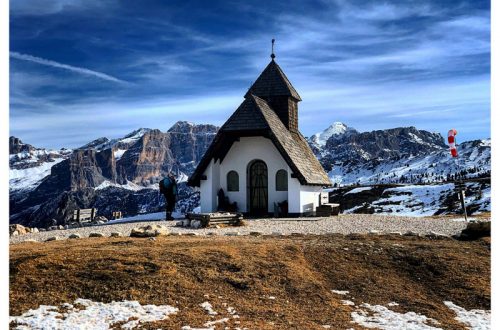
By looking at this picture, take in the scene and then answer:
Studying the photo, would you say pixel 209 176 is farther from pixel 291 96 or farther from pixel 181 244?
pixel 181 244

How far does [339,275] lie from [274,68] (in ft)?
77.9

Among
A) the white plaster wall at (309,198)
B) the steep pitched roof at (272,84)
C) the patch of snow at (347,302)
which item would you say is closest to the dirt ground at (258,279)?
the patch of snow at (347,302)

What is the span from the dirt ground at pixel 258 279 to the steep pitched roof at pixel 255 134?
12.7m

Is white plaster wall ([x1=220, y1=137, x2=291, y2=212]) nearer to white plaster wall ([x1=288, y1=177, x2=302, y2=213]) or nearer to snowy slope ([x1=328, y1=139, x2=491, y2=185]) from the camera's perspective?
white plaster wall ([x1=288, y1=177, x2=302, y2=213])

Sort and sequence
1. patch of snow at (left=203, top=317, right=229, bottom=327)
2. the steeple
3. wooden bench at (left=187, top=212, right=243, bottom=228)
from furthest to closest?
Answer: the steeple → wooden bench at (left=187, top=212, right=243, bottom=228) → patch of snow at (left=203, top=317, right=229, bottom=327)

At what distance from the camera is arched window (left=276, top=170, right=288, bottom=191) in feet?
90.9

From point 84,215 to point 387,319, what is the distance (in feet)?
85.3

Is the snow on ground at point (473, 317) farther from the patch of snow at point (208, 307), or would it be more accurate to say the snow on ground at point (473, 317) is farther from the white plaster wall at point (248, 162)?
the white plaster wall at point (248, 162)

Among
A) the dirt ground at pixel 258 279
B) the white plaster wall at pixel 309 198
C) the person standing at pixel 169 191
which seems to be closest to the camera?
the dirt ground at pixel 258 279

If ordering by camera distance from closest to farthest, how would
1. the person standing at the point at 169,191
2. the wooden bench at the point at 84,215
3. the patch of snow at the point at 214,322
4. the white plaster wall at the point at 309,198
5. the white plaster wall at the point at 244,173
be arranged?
1. the patch of snow at the point at 214,322
2. the person standing at the point at 169,191
3. the white plaster wall at the point at 309,198
4. the white plaster wall at the point at 244,173
5. the wooden bench at the point at 84,215

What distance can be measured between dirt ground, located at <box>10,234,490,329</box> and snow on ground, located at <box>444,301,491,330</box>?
8.5 inches

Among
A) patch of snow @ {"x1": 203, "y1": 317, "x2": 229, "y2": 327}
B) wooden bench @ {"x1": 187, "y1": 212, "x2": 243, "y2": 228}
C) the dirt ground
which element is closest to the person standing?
wooden bench @ {"x1": 187, "y1": 212, "x2": 243, "y2": 228}

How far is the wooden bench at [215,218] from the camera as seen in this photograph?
2071 centimetres
